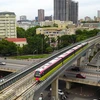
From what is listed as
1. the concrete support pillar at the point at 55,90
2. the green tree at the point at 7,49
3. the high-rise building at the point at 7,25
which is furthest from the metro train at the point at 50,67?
the high-rise building at the point at 7,25

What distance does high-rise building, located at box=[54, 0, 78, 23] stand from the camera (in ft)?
601

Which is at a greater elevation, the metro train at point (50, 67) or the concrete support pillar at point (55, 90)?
the metro train at point (50, 67)

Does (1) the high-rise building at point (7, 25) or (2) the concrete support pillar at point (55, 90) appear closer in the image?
(2) the concrete support pillar at point (55, 90)

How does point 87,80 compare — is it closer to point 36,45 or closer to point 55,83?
point 55,83

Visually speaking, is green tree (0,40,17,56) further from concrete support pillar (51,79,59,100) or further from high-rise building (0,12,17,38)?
concrete support pillar (51,79,59,100)

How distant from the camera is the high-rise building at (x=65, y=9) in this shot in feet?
601

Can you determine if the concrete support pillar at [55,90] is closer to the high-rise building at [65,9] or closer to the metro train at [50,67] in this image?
the metro train at [50,67]

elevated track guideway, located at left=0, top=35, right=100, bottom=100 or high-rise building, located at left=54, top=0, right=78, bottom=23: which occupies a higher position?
high-rise building, located at left=54, top=0, right=78, bottom=23

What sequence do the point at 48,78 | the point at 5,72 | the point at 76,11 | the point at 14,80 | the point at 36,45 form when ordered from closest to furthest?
the point at 14,80, the point at 48,78, the point at 5,72, the point at 36,45, the point at 76,11

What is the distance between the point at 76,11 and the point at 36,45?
5274 inches

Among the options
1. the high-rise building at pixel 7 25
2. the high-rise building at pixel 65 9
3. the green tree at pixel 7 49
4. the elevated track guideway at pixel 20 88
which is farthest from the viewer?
the high-rise building at pixel 65 9

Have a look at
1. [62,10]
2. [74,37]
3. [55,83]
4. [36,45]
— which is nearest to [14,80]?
[55,83]

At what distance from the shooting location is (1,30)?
311 ft

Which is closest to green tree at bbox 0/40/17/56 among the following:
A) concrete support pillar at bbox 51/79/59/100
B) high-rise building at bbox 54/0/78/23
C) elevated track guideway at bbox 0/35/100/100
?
concrete support pillar at bbox 51/79/59/100
